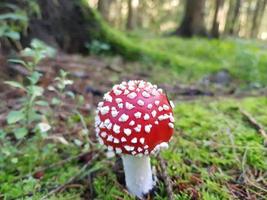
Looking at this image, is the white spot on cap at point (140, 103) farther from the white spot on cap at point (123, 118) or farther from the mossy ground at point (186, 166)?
the mossy ground at point (186, 166)

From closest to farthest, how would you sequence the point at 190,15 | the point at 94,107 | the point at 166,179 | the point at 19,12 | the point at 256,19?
the point at 166,179, the point at 94,107, the point at 19,12, the point at 190,15, the point at 256,19

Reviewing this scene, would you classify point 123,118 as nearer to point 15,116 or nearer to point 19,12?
point 15,116

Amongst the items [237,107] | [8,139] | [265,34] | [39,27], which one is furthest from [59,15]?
[265,34]

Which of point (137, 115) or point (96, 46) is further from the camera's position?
point (96, 46)

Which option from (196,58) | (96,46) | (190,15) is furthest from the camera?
(190,15)

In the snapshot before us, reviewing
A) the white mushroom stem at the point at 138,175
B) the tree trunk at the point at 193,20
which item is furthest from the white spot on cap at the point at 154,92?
the tree trunk at the point at 193,20

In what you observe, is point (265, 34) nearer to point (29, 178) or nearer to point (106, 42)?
point (106, 42)

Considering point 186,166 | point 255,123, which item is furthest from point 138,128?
point 255,123
